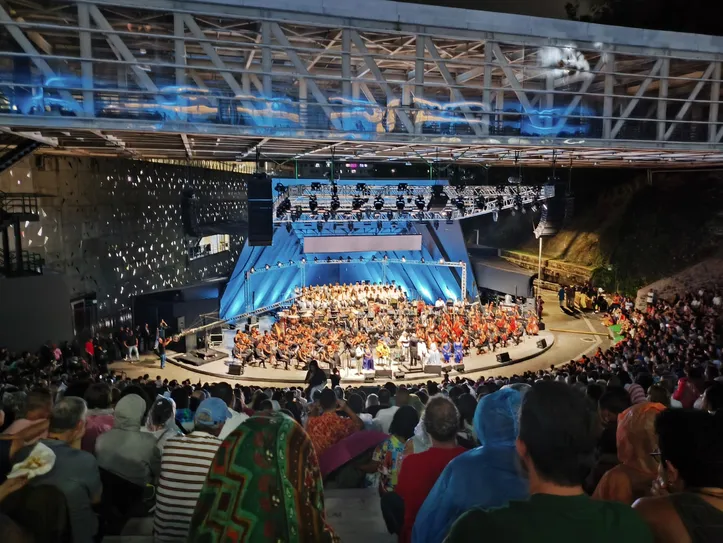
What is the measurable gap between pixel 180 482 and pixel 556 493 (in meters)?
1.61

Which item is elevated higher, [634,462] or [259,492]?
[259,492]

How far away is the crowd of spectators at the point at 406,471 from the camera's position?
1.46 metres

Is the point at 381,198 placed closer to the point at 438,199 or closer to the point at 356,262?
the point at 438,199


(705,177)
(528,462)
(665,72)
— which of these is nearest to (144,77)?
(528,462)

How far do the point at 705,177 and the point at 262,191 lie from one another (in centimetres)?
1900

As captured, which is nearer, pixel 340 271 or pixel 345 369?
pixel 345 369

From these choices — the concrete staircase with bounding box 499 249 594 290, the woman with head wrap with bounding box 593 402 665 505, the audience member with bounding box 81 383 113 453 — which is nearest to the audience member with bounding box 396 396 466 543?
the woman with head wrap with bounding box 593 402 665 505

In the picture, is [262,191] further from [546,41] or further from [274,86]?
[546,41]

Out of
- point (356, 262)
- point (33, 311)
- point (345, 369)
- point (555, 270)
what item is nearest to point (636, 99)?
point (345, 369)

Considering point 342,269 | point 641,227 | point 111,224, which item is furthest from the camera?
point 342,269

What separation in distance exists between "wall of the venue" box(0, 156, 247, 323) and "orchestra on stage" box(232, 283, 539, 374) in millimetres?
4330

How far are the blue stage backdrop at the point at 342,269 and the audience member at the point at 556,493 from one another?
1975 cm

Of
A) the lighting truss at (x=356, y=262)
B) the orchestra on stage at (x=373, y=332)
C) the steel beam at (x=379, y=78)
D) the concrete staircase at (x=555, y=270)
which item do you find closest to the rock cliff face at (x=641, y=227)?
the concrete staircase at (x=555, y=270)

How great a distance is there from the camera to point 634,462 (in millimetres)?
2438
